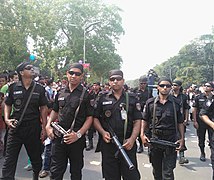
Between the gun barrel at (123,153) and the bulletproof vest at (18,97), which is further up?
the bulletproof vest at (18,97)

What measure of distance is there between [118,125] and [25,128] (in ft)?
4.43

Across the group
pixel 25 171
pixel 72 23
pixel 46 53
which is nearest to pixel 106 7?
pixel 72 23

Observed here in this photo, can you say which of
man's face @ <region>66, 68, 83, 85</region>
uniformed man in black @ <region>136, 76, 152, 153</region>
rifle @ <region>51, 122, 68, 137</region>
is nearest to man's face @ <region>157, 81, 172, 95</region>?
man's face @ <region>66, 68, 83, 85</region>

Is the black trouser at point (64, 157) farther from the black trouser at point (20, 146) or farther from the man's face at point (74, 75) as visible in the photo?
the man's face at point (74, 75)

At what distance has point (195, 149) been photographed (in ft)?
22.5

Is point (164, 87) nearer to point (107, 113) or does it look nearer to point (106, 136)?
point (107, 113)

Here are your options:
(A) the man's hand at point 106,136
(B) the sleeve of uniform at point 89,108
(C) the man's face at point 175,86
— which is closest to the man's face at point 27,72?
(B) the sleeve of uniform at point 89,108

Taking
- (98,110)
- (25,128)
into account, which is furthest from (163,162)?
(25,128)

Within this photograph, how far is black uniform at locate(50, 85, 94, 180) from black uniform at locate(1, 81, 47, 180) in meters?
0.51

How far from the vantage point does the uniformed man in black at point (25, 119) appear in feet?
11.9

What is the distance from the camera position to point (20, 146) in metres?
3.70

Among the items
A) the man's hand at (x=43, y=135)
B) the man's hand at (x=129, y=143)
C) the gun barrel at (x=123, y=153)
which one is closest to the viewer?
the gun barrel at (x=123, y=153)

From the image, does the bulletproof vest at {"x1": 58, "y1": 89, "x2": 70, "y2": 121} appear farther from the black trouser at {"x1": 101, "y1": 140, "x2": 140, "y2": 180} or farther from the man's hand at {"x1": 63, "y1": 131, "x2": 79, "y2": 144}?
the black trouser at {"x1": 101, "y1": 140, "x2": 140, "y2": 180}

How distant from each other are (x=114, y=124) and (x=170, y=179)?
1119mm
